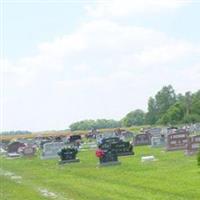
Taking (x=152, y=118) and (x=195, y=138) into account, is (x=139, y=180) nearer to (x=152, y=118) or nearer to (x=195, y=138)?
(x=195, y=138)

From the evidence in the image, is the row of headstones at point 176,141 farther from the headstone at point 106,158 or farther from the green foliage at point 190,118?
the green foliage at point 190,118

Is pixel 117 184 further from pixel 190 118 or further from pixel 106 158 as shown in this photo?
pixel 190 118

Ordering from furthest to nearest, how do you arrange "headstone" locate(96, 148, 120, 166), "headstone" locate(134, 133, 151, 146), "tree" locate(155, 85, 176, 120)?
"tree" locate(155, 85, 176, 120) → "headstone" locate(134, 133, 151, 146) → "headstone" locate(96, 148, 120, 166)

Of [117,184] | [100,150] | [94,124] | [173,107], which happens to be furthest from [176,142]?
[94,124]

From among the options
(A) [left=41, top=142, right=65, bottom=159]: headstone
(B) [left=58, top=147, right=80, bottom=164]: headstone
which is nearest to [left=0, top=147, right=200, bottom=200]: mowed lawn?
(B) [left=58, top=147, right=80, bottom=164]: headstone

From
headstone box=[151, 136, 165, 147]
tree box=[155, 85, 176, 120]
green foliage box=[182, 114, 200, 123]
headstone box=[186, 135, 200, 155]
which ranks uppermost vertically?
tree box=[155, 85, 176, 120]

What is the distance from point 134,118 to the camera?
178m

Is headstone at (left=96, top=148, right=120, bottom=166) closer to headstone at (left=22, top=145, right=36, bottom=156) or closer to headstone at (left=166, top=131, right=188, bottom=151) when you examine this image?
headstone at (left=166, top=131, right=188, bottom=151)

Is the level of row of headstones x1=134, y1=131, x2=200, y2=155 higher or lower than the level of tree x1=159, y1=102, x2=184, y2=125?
lower

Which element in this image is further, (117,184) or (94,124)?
(94,124)

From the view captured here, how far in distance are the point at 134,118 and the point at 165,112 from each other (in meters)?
38.0

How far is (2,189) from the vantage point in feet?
77.5

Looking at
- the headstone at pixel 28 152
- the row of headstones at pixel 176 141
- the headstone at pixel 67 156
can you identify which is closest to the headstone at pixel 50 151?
the headstone at pixel 28 152

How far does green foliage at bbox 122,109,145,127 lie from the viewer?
172m
